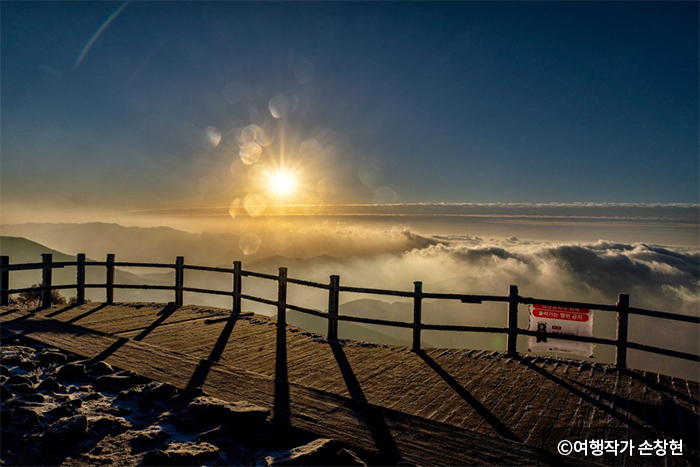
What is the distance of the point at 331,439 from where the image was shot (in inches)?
183

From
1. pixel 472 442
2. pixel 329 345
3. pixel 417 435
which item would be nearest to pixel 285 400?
pixel 417 435

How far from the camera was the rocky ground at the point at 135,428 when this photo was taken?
4.39 meters

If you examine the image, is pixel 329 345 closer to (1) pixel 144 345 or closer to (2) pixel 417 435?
(1) pixel 144 345

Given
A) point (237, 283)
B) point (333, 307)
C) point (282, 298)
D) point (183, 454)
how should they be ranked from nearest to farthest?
1. point (183, 454)
2. point (333, 307)
3. point (282, 298)
4. point (237, 283)

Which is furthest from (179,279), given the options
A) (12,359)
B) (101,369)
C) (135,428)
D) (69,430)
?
(69,430)

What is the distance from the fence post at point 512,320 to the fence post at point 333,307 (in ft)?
12.2

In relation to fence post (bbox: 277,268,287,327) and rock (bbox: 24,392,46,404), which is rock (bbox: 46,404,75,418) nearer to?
rock (bbox: 24,392,46,404)

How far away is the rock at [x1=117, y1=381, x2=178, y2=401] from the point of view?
19.1ft

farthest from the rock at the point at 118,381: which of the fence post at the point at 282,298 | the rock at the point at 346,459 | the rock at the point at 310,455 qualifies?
the fence post at the point at 282,298

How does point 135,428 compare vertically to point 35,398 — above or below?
below

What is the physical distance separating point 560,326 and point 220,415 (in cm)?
677

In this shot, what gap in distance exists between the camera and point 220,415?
5250 millimetres

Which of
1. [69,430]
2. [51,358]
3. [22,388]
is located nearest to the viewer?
[69,430]

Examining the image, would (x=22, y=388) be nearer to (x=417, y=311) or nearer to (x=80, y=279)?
(x=417, y=311)
